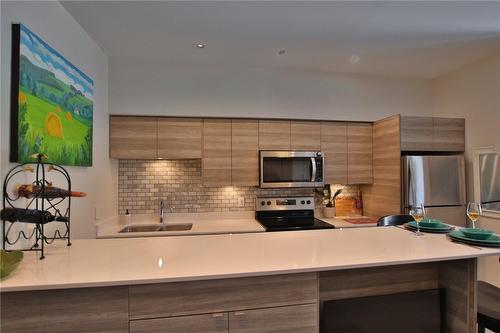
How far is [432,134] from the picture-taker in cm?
293

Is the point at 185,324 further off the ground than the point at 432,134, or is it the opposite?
the point at 432,134

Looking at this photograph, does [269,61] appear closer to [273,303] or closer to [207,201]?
[207,201]

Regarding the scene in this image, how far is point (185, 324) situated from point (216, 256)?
1.04ft

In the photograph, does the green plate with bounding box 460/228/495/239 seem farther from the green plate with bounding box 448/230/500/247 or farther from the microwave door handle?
the microwave door handle

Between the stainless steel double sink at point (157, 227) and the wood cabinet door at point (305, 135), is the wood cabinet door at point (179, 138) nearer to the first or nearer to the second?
the stainless steel double sink at point (157, 227)

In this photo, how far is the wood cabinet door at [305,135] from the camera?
124 inches

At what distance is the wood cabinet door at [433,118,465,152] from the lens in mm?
2977

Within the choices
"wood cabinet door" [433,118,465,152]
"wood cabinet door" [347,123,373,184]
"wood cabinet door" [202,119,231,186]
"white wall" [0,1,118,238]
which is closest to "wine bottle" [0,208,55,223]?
"white wall" [0,1,118,238]

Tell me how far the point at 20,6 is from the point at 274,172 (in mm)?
2470

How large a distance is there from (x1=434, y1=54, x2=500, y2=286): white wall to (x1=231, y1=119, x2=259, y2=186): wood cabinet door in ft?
8.24

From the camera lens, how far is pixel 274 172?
3031mm

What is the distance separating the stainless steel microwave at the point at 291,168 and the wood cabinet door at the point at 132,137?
127 cm

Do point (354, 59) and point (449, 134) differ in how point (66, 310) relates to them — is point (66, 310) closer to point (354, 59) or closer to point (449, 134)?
point (354, 59)

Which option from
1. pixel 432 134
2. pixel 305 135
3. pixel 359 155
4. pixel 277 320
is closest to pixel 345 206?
pixel 359 155
